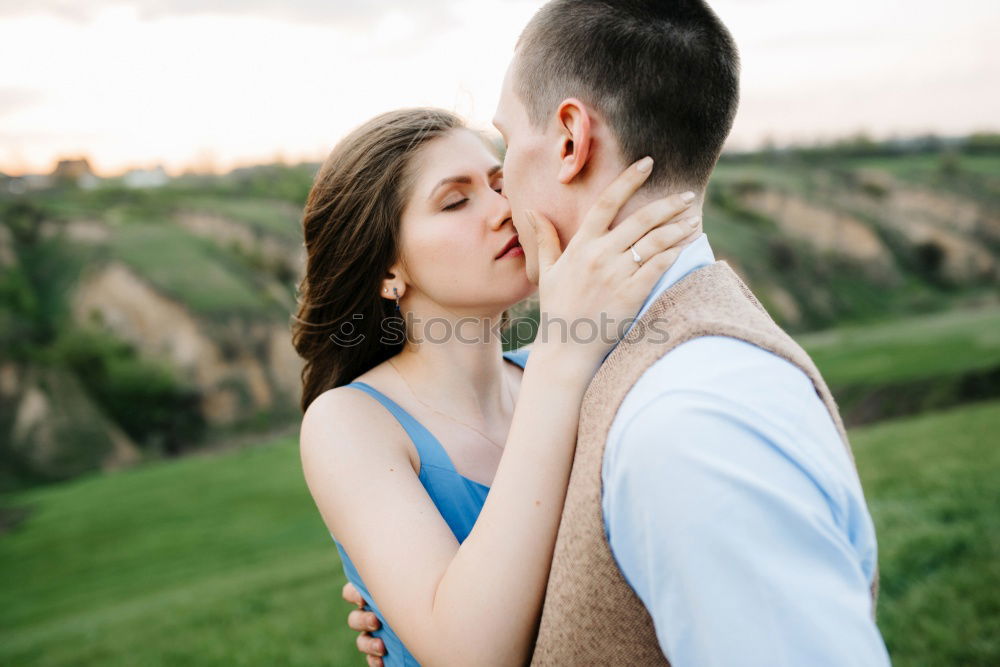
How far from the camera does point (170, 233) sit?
5544cm

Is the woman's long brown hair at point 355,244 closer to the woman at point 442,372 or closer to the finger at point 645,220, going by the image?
the woman at point 442,372

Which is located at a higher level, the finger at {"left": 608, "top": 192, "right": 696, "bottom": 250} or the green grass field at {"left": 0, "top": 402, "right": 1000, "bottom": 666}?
the finger at {"left": 608, "top": 192, "right": 696, "bottom": 250}

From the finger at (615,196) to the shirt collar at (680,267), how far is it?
Result: 0.22 m

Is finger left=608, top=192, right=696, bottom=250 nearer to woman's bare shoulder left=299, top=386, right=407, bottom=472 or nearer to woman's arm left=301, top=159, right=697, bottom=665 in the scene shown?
woman's arm left=301, top=159, right=697, bottom=665

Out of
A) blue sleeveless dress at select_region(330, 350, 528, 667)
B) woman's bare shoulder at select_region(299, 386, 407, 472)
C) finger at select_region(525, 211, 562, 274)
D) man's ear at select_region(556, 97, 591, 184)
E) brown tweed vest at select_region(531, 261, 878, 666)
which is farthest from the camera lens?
blue sleeveless dress at select_region(330, 350, 528, 667)

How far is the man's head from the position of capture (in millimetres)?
2129

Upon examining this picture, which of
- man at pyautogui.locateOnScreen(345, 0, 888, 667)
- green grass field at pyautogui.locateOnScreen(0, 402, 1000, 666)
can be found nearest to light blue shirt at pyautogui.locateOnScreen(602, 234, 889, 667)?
man at pyautogui.locateOnScreen(345, 0, 888, 667)

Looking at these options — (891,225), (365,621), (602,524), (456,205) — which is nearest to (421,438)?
(365,621)

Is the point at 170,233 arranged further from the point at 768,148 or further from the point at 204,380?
the point at 768,148

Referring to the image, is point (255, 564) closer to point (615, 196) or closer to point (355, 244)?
point (355, 244)

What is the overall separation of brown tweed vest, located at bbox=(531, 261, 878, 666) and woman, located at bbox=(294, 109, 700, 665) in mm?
151

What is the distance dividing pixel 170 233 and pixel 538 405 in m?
58.7

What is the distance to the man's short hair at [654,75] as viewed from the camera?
212 cm

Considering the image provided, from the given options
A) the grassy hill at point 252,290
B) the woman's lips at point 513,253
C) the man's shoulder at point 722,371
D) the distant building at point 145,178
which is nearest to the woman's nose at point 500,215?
the woman's lips at point 513,253
